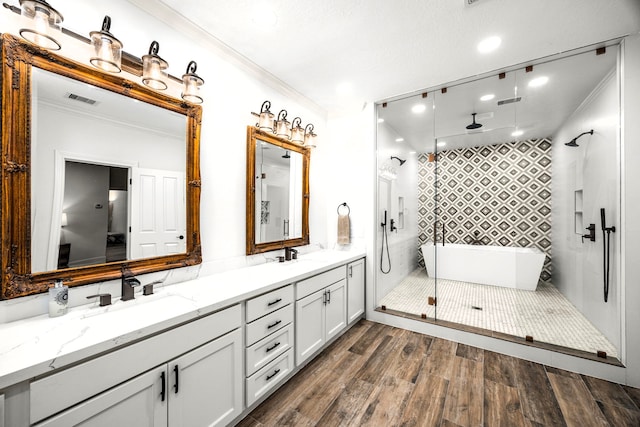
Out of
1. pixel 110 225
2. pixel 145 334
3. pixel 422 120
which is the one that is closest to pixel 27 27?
pixel 110 225

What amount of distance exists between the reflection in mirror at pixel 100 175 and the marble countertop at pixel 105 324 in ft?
0.92

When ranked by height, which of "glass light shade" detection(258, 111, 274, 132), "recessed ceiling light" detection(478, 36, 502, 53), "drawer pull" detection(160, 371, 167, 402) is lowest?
"drawer pull" detection(160, 371, 167, 402)

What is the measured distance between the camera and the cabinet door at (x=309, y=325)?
81.2 inches

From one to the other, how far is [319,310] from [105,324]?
5.09 ft

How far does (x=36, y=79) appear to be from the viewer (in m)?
1.28

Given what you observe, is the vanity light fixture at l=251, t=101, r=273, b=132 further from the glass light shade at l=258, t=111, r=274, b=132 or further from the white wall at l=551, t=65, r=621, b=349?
the white wall at l=551, t=65, r=621, b=349

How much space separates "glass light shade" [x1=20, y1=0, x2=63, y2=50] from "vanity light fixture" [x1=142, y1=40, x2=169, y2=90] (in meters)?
0.37

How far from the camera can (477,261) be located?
308cm

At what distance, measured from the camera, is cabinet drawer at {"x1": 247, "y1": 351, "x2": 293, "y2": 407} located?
163cm

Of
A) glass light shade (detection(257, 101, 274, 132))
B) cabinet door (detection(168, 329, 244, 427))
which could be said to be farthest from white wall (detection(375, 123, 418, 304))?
cabinet door (detection(168, 329, 244, 427))

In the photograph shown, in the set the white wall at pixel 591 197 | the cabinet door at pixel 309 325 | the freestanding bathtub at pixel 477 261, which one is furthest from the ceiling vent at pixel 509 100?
the cabinet door at pixel 309 325

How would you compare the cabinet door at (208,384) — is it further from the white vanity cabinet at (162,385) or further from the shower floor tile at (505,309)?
the shower floor tile at (505,309)

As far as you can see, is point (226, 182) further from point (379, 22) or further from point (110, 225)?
point (379, 22)

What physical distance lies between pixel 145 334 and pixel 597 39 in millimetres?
3646
